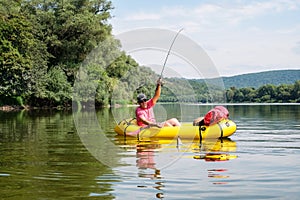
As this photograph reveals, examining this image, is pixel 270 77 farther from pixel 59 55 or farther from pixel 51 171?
pixel 51 171


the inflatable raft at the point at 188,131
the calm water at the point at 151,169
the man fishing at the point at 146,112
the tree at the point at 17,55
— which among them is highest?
the tree at the point at 17,55

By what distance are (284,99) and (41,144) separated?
236ft

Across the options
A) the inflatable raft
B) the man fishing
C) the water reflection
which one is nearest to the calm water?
the water reflection

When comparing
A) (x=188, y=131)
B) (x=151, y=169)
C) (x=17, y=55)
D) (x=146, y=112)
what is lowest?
(x=151, y=169)

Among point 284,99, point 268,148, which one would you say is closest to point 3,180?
point 268,148

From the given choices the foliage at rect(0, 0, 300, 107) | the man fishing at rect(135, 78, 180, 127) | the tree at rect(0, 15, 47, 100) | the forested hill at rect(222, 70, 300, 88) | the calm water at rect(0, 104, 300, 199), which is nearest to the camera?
the calm water at rect(0, 104, 300, 199)

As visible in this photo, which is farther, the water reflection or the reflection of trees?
the water reflection

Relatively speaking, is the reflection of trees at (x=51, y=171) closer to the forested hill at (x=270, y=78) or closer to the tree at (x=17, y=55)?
the tree at (x=17, y=55)

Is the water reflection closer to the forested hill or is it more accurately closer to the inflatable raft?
the inflatable raft

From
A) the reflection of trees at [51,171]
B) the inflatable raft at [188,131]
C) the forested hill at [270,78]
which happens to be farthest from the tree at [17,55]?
the forested hill at [270,78]

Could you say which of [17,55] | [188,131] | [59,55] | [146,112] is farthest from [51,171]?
[59,55]

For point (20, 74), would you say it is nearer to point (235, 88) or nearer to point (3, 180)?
point (3, 180)

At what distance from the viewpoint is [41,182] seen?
281 inches

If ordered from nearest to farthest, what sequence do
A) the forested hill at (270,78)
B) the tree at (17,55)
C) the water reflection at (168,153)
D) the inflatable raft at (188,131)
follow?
1. the water reflection at (168,153)
2. the inflatable raft at (188,131)
3. the tree at (17,55)
4. the forested hill at (270,78)
